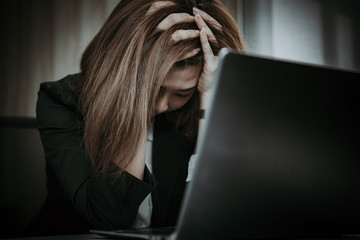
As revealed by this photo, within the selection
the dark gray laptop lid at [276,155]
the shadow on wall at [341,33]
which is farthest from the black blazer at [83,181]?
the shadow on wall at [341,33]

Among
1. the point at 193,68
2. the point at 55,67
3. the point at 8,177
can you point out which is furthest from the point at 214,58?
the point at 8,177

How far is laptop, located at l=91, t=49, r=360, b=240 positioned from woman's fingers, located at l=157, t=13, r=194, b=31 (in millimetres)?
872

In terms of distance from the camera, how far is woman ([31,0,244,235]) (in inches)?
45.1

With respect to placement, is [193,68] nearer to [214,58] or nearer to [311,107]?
[214,58]

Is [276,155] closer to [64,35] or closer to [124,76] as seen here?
[124,76]

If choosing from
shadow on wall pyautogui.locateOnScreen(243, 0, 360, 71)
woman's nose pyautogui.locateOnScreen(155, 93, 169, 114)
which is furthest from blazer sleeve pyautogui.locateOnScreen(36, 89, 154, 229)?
shadow on wall pyautogui.locateOnScreen(243, 0, 360, 71)

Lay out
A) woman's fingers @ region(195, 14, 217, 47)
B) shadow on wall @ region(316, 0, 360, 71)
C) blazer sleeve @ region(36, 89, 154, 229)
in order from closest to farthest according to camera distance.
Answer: blazer sleeve @ region(36, 89, 154, 229) < woman's fingers @ region(195, 14, 217, 47) < shadow on wall @ region(316, 0, 360, 71)

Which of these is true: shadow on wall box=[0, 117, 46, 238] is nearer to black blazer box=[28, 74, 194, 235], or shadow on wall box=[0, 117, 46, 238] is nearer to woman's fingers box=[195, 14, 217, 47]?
black blazer box=[28, 74, 194, 235]

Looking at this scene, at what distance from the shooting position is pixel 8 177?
4.12ft

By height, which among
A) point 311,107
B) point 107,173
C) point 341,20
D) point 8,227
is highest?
point 341,20

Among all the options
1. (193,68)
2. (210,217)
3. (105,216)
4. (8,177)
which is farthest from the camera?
(193,68)

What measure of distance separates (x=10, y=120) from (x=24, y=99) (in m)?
0.09

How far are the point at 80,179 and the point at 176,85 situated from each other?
0.51 m

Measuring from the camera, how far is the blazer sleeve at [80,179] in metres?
1.11
